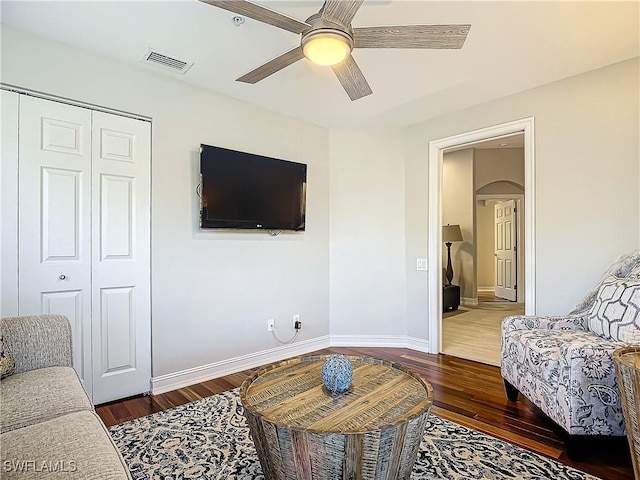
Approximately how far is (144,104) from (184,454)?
7.99ft

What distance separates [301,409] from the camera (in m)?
1.48

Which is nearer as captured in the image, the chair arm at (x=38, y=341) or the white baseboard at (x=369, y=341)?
the chair arm at (x=38, y=341)

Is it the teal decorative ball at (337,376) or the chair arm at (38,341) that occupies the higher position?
the chair arm at (38,341)

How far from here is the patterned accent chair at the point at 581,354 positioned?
1810mm

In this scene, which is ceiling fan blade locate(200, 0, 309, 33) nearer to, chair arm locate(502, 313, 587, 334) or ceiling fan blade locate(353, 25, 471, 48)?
ceiling fan blade locate(353, 25, 471, 48)

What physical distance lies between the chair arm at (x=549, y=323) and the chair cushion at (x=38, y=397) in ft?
8.30

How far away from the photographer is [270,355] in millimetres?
3535

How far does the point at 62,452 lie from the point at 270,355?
2.52 m

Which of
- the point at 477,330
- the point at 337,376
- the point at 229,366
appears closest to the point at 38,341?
the point at 337,376

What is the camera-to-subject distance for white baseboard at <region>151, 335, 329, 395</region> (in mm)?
2829

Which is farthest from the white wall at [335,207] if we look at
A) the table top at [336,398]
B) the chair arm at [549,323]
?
the table top at [336,398]

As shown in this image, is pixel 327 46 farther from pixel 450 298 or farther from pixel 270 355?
pixel 450 298

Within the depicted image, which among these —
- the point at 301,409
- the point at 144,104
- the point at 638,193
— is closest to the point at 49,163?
the point at 144,104

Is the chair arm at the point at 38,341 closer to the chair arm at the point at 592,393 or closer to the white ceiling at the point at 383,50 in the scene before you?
the white ceiling at the point at 383,50
